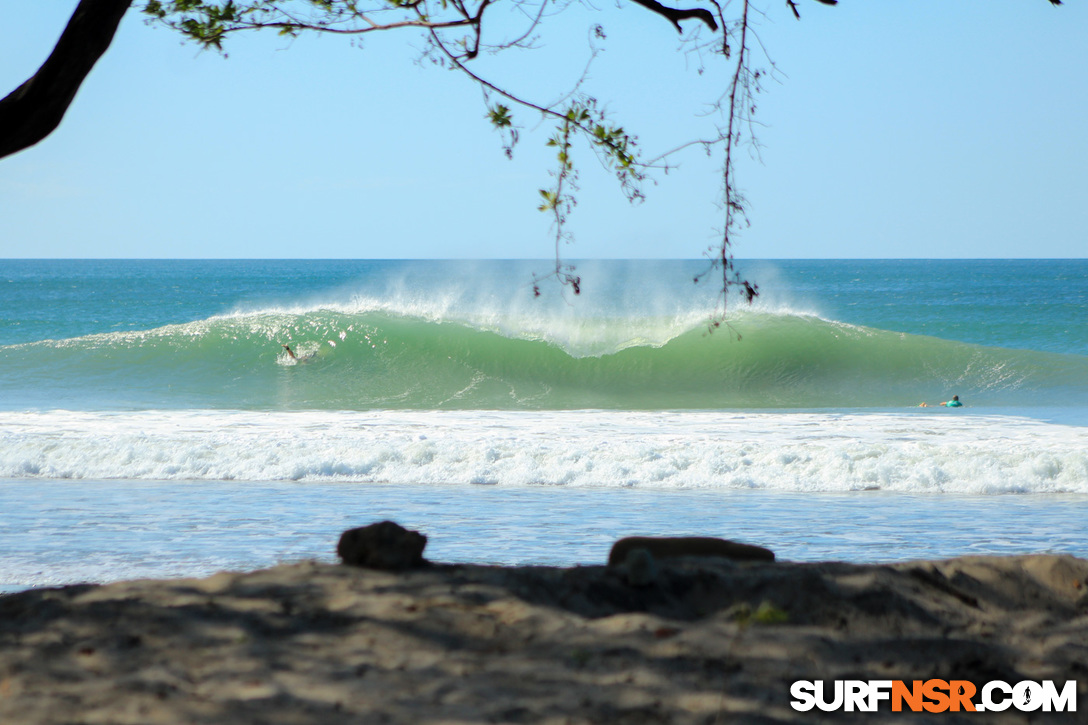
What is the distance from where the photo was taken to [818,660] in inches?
109

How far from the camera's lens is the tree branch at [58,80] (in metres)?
3.59

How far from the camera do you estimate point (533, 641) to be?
287 centimetres

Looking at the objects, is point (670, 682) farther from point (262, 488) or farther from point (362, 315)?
point (362, 315)

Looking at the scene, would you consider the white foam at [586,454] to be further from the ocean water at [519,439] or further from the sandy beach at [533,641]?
the sandy beach at [533,641]

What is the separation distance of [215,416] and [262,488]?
5686mm

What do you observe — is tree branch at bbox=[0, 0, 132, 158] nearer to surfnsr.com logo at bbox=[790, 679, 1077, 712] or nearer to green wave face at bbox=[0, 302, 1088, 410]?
surfnsr.com logo at bbox=[790, 679, 1077, 712]

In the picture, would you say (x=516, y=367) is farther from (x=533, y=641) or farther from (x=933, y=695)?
(x=933, y=695)

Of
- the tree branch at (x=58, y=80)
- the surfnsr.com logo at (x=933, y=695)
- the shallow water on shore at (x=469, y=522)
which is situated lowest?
the shallow water on shore at (x=469, y=522)

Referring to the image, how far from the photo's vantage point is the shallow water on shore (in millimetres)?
5910

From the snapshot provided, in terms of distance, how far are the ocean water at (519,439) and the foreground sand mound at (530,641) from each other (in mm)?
1681

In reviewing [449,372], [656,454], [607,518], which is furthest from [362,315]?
[607,518]

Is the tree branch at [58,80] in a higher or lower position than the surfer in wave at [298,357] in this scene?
higher

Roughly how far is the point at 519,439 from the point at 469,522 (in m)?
3.98

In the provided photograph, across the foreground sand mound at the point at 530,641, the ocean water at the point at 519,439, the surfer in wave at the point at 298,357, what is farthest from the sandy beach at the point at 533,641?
the surfer in wave at the point at 298,357
